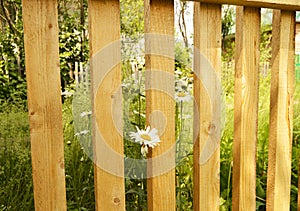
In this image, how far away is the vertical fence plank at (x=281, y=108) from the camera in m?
1.43

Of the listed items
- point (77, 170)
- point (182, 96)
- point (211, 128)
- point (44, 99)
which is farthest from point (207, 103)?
point (77, 170)

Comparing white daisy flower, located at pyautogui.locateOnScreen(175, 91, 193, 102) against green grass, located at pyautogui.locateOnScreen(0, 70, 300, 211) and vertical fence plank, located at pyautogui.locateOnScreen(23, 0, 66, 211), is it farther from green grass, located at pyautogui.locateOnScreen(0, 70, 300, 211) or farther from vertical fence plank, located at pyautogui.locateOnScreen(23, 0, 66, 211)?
vertical fence plank, located at pyautogui.locateOnScreen(23, 0, 66, 211)

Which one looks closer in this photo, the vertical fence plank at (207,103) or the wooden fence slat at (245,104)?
the vertical fence plank at (207,103)

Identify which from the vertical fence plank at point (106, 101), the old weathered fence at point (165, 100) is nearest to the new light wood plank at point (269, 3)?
the old weathered fence at point (165, 100)

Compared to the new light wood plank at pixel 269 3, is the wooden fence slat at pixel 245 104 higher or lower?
lower

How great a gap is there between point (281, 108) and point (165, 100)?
566 millimetres

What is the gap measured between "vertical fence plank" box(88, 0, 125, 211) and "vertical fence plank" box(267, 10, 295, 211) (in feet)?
2.26

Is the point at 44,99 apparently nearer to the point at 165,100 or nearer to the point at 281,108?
the point at 165,100

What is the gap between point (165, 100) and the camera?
1.19 m

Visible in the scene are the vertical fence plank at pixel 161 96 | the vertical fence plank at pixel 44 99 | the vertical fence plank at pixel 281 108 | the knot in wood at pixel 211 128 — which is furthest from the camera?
the vertical fence plank at pixel 281 108

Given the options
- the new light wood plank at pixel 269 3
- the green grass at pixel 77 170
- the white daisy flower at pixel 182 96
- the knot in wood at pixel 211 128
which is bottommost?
the green grass at pixel 77 170

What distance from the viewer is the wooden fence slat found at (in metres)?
1.35

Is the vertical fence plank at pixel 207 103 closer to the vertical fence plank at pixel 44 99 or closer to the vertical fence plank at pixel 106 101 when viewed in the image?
the vertical fence plank at pixel 106 101

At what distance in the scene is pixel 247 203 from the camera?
145cm
